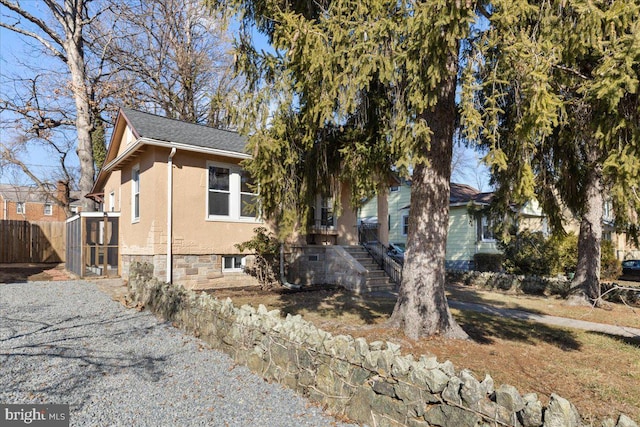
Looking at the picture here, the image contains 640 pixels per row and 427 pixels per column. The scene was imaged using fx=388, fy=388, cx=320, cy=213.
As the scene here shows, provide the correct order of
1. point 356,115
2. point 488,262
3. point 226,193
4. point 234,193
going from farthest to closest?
point 488,262 → point 234,193 → point 226,193 → point 356,115

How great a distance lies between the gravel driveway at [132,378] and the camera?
146 inches

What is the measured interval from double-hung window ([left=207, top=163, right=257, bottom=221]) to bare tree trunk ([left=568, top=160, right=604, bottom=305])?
9.30 meters

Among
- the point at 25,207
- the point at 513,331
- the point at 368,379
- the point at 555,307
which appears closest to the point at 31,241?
the point at 368,379

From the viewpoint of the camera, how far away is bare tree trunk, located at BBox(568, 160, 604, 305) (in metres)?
10.3

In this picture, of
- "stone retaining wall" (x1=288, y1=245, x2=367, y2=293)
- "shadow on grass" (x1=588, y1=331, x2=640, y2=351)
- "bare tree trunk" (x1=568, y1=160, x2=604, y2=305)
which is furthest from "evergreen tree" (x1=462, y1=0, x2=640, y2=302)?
"stone retaining wall" (x1=288, y1=245, x2=367, y2=293)

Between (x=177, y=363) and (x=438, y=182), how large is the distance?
4.51 meters

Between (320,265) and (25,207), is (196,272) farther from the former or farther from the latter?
(25,207)

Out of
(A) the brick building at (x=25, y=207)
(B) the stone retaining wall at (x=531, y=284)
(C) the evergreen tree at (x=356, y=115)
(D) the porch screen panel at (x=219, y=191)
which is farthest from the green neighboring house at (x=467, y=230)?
(A) the brick building at (x=25, y=207)

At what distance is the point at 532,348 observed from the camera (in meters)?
5.82

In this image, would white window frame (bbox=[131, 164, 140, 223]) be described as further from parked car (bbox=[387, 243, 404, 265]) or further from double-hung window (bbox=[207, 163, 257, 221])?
parked car (bbox=[387, 243, 404, 265])

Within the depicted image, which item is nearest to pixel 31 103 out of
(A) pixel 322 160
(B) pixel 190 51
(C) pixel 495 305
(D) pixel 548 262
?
(B) pixel 190 51

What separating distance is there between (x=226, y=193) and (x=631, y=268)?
2216 cm

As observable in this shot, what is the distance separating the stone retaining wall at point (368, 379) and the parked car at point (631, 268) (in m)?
23.1

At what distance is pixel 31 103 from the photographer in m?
18.7
